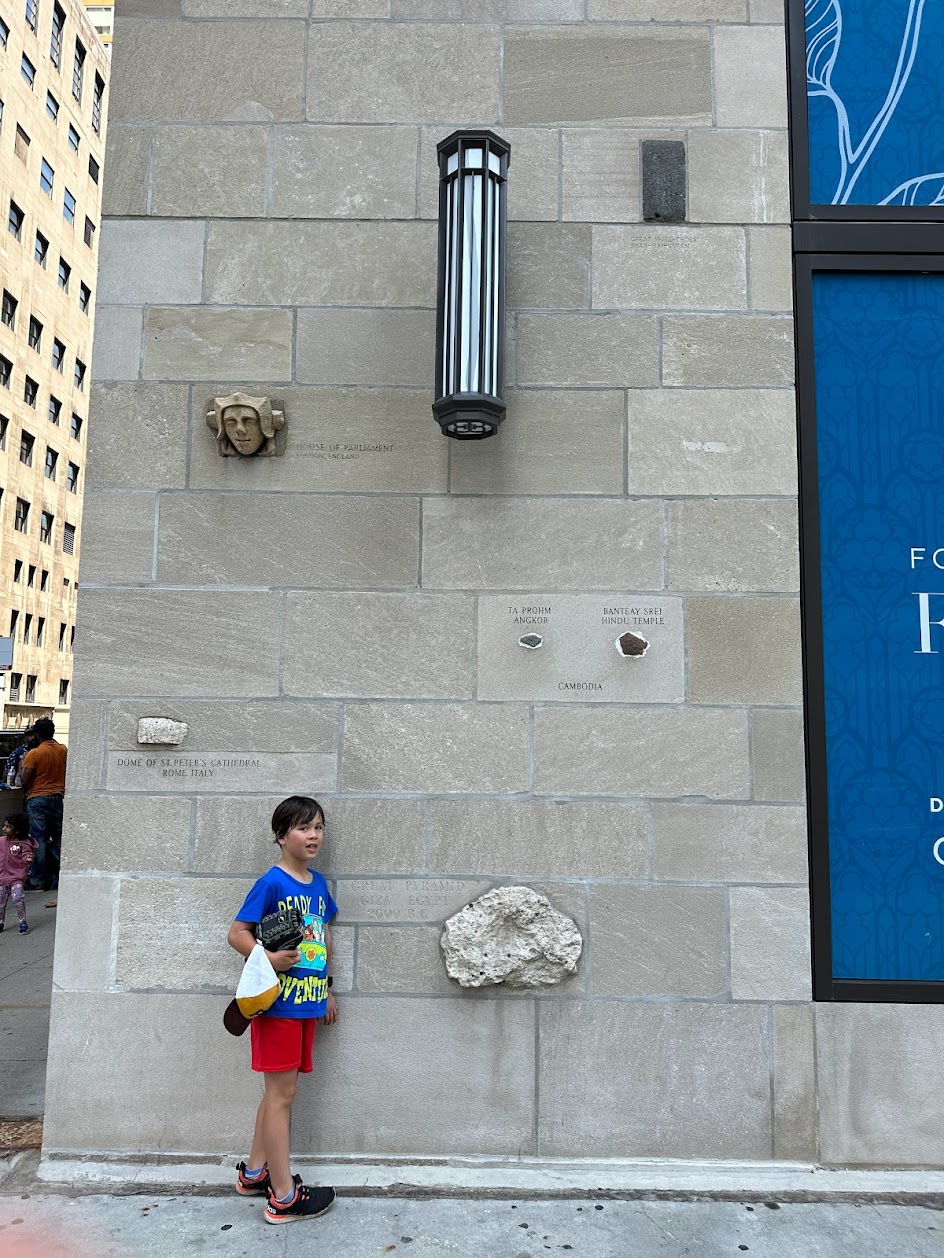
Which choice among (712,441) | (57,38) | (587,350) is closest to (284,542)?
(587,350)

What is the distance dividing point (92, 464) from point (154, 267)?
1.07 m

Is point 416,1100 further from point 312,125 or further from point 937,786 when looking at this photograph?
point 312,125

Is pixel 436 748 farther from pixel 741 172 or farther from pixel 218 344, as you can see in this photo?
pixel 741 172

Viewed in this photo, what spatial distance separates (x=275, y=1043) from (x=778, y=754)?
263cm

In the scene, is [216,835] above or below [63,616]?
below

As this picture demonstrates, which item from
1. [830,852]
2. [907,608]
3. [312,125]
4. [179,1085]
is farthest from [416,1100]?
[312,125]

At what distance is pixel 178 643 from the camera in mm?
4691

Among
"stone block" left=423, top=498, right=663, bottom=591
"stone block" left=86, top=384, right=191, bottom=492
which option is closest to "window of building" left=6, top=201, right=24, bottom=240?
"stone block" left=86, top=384, right=191, bottom=492

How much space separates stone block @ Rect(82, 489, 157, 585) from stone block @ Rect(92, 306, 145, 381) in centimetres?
62

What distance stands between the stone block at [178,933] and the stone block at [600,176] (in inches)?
Answer: 148

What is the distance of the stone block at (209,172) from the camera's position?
16.1 feet

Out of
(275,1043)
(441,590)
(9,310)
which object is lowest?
(275,1043)

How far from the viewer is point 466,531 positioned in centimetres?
475

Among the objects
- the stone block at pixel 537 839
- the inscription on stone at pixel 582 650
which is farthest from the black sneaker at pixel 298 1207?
the inscription on stone at pixel 582 650
